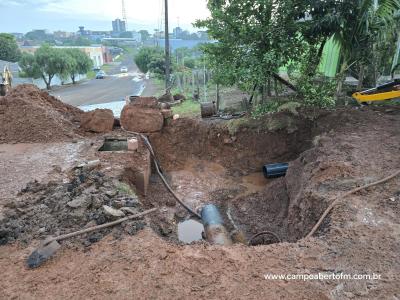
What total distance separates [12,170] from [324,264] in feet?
21.5

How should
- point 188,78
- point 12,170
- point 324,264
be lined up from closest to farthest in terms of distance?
point 324,264 → point 12,170 → point 188,78

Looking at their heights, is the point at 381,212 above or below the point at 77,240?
above

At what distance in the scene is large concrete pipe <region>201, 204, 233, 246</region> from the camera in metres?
5.51

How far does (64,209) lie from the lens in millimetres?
5086

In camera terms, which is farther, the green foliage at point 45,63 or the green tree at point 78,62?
the green tree at point 78,62

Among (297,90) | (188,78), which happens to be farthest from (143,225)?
(188,78)

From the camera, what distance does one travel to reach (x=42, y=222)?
4836 mm

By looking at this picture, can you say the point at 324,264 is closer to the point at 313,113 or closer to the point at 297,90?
the point at 313,113

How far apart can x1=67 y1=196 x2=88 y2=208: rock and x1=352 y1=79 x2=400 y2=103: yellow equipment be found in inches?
292

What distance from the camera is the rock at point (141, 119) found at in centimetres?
949

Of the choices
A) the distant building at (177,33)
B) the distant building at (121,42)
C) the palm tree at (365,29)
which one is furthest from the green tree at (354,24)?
the distant building at (121,42)

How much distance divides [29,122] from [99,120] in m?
1.99

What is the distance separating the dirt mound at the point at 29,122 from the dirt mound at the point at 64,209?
3.68 meters

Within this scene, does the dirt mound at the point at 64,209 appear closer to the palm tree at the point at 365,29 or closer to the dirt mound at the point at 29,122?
the dirt mound at the point at 29,122
